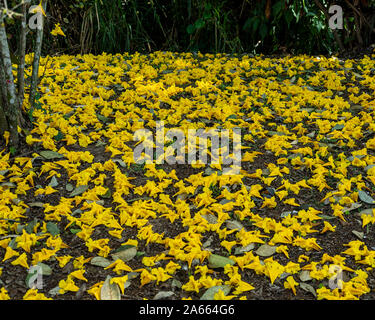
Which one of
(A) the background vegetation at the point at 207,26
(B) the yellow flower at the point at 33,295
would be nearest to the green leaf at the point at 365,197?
(B) the yellow flower at the point at 33,295

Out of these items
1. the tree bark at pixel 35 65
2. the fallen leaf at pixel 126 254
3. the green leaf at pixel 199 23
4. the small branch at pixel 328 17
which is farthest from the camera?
the green leaf at pixel 199 23

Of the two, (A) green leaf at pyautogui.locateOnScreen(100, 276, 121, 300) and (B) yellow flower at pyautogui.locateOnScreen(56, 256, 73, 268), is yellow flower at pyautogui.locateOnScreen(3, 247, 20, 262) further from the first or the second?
(A) green leaf at pyautogui.locateOnScreen(100, 276, 121, 300)

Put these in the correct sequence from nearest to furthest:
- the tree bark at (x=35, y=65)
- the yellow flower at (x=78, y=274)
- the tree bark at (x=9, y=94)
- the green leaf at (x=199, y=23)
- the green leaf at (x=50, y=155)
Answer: the yellow flower at (x=78, y=274), the tree bark at (x=9, y=94), the green leaf at (x=50, y=155), the tree bark at (x=35, y=65), the green leaf at (x=199, y=23)

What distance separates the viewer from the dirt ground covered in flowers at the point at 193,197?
1.86 meters

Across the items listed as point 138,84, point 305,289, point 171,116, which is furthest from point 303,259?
point 138,84

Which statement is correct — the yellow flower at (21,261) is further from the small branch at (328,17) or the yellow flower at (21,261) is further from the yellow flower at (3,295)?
the small branch at (328,17)

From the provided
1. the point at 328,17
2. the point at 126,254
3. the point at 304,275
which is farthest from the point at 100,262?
the point at 328,17

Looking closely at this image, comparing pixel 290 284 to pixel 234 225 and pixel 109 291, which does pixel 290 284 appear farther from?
pixel 109 291

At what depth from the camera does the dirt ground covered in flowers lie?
1856 millimetres

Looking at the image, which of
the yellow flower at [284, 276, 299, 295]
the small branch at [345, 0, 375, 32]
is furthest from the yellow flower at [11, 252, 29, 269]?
the small branch at [345, 0, 375, 32]

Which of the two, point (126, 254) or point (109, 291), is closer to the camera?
point (109, 291)

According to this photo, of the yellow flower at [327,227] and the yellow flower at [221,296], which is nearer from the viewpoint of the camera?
the yellow flower at [221,296]

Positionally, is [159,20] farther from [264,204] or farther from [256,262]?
[256,262]

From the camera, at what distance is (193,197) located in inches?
93.7
